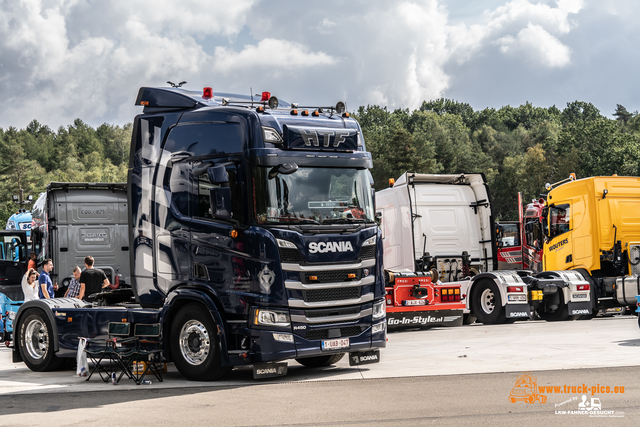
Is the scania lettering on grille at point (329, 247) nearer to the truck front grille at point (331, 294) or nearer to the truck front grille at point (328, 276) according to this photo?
the truck front grille at point (328, 276)

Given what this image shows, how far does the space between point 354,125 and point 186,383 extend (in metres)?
4.22

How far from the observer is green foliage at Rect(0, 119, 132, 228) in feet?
310

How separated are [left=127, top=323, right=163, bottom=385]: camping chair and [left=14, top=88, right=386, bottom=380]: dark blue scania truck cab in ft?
0.41

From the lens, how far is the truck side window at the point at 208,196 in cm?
961

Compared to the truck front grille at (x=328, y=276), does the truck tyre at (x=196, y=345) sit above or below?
below

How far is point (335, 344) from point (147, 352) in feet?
8.20

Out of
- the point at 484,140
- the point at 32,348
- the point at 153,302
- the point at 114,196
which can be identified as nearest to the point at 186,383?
the point at 153,302

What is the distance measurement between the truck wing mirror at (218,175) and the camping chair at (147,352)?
232 centimetres

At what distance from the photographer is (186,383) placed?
1000 centimetres

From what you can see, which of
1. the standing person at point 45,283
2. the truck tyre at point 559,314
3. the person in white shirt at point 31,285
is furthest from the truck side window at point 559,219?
the person in white shirt at point 31,285

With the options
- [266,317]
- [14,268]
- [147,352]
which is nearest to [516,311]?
[266,317]

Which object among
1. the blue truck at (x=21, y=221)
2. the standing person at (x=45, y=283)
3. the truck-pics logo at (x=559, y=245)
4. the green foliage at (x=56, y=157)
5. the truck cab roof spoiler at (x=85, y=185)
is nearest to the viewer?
the standing person at (x=45, y=283)

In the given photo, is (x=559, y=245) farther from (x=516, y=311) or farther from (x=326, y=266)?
(x=326, y=266)

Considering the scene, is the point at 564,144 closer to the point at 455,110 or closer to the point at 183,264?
the point at 455,110
